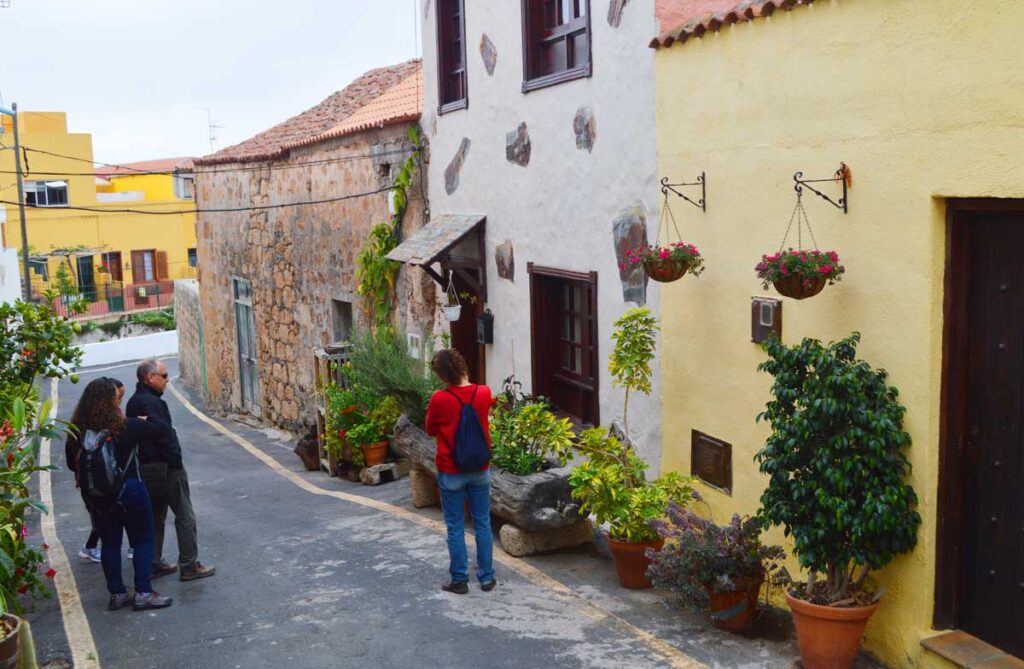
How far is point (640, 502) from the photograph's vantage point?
267 inches

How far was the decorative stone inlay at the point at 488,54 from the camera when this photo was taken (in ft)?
33.5

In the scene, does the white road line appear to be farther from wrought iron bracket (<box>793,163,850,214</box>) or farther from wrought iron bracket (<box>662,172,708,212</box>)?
wrought iron bracket (<box>793,163,850,214</box>)

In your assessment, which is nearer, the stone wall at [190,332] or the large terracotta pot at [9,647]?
the large terracotta pot at [9,647]

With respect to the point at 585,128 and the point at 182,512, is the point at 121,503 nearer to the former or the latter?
the point at 182,512

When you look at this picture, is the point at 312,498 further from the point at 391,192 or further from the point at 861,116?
the point at 861,116

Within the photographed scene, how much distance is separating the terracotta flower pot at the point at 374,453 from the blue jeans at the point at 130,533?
15.0 ft

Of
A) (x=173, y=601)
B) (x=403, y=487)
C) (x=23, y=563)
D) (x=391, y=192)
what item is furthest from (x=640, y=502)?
(x=391, y=192)

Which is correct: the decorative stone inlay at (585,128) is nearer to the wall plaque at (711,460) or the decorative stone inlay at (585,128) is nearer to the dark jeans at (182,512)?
the wall plaque at (711,460)

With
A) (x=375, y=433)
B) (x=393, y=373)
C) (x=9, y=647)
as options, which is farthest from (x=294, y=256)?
(x=9, y=647)

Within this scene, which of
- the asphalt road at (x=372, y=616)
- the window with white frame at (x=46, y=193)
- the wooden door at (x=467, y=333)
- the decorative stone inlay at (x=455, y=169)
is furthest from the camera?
the window with white frame at (x=46, y=193)

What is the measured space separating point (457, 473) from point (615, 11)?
373 cm

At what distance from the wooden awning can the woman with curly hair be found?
4128 millimetres

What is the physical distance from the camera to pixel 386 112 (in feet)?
44.7

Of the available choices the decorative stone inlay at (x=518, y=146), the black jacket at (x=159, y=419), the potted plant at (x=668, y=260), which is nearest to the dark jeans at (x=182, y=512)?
the black jacket at (x=159, y=419)
